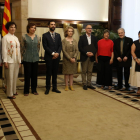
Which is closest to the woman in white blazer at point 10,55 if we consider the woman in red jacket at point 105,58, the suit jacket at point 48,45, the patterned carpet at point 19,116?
the patterned carpet at point 19,116

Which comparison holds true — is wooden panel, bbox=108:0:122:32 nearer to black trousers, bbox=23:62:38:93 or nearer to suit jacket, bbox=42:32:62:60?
suit jacket, bbox=42:32:62:60

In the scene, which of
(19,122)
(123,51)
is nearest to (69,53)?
(123,51)

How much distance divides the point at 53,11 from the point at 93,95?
4.30 meters

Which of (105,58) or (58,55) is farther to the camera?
(105,58)

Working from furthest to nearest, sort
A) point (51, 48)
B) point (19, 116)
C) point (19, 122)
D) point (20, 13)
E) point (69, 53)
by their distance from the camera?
point (20, 13) → point (69, 53) → point (51, 48) → point (19, 116) → point (19, 122)

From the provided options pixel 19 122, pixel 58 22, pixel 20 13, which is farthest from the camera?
pixel 58 22

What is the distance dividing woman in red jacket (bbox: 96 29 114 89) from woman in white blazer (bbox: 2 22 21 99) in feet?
6.45

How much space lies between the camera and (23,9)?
7.68 m

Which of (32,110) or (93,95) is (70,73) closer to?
(93,95)

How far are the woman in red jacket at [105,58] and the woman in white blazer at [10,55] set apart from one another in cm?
197

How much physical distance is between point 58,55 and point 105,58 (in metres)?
1.19

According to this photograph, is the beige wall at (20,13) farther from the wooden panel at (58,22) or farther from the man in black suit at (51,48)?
the man in black suit at (51,48)

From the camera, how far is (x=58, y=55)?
500 cm

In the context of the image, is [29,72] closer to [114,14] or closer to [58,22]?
[58,22]
